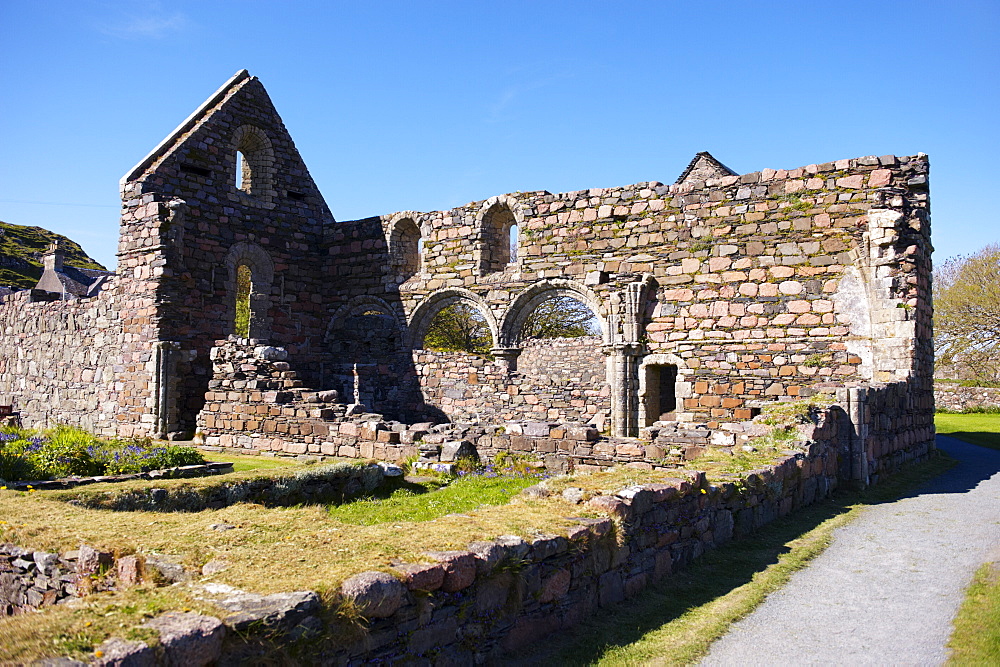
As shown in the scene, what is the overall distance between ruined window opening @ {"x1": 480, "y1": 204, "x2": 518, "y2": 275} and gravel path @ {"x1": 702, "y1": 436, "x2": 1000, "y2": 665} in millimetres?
11180

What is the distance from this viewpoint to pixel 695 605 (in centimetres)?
588

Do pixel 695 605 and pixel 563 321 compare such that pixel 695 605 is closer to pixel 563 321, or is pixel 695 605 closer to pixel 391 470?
pixel 391 470

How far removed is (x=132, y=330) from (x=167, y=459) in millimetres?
7531

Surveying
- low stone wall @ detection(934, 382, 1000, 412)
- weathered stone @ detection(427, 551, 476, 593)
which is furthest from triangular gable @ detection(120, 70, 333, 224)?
low stone wall @ detection(934, 382, 1000, 412)

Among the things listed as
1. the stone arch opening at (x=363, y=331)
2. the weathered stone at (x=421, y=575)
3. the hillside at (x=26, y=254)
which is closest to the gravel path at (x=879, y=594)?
the weathered stone at (x=421, y=575)

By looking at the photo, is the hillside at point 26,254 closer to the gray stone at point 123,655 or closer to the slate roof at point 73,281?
the slate roof at point 73,281

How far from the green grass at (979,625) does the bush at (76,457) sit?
9.61 meters

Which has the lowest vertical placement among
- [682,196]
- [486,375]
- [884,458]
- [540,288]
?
[884,458]

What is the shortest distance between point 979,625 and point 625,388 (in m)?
11.1

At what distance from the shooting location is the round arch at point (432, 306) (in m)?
18.8

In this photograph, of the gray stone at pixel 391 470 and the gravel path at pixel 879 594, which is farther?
the gray stone at pixel 391 470

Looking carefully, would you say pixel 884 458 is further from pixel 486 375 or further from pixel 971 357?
pixel 971 357

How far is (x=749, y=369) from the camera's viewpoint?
1525 cm

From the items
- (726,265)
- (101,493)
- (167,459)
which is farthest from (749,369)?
(101,493)
